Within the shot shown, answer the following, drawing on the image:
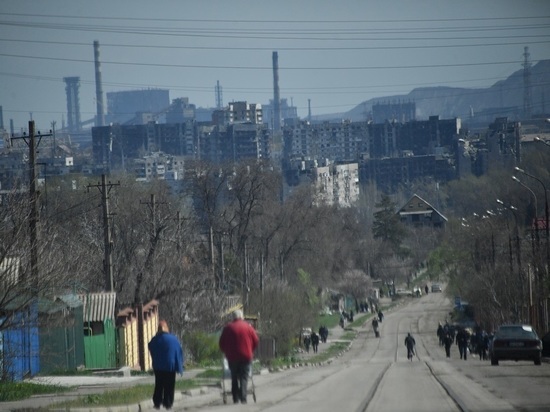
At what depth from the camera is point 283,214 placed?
9275 cm

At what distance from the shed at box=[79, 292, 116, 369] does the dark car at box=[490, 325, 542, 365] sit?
484 inches

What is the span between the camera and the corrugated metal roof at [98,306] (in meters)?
39.4

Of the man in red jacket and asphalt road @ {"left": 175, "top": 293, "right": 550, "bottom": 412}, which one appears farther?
the man in red jacket

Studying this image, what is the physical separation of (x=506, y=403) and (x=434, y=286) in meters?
105

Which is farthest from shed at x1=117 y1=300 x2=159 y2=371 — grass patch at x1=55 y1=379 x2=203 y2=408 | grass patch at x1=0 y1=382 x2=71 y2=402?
grass patch at x1=55 y1=379 x2=203 y2=408

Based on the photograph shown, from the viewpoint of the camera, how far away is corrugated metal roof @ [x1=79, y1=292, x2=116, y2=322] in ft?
129

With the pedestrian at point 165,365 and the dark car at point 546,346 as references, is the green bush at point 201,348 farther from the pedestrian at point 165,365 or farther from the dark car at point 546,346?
the pedestrian at point 165,365

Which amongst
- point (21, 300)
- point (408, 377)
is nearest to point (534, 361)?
point (408, 377)

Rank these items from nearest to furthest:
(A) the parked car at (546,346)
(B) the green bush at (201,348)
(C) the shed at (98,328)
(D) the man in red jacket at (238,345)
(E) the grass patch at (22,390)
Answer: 1. (D) the man in red jacket at (238,345)
2. (E) the grass patch at (22,390)
3. (C) the shed at (98,328)
4. (A) the parked car at (546,346)
5. (B) the green bush at (201,348)

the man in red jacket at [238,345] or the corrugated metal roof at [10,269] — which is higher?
the corrugated metal roof at [10,269]

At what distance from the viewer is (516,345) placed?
35.2m

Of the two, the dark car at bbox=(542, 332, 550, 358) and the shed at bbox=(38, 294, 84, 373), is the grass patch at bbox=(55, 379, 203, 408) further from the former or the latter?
the dark car at bbox=(542, 332, 550, 358)

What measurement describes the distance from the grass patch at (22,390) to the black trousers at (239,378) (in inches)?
183

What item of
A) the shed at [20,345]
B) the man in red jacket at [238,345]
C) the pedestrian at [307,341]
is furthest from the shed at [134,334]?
the man in red jacket at [238,345]
